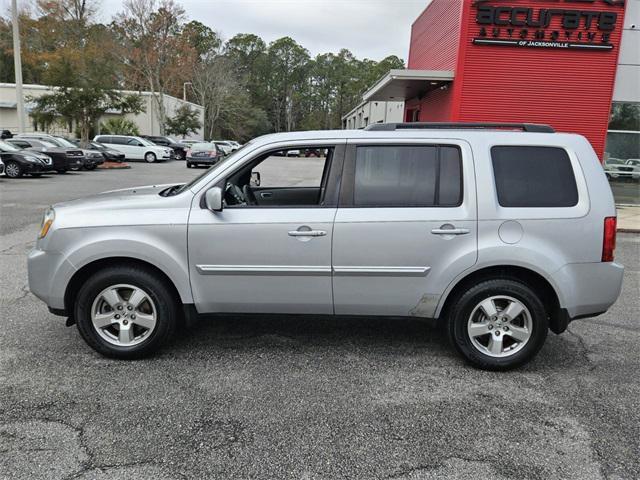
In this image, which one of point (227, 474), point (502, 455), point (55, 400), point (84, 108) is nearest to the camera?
point (227, 474)

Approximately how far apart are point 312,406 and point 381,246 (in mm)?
1206

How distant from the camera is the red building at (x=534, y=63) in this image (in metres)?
12.8

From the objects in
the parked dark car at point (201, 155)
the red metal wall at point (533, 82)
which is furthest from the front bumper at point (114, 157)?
the red metal wall at point (533, 82)

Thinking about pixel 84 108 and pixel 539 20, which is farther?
pixel 84 108

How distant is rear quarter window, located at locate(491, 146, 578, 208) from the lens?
354 cm

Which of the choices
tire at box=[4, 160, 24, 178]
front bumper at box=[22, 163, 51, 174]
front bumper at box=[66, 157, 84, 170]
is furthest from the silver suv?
front bumper at box=[66, 157, 84, 170]

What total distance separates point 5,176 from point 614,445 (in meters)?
20.2

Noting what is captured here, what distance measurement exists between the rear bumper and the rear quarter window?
49 cm

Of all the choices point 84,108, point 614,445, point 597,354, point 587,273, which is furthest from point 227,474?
point 84,108

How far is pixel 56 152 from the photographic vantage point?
773 inches

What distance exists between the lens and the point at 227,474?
2.52 metres

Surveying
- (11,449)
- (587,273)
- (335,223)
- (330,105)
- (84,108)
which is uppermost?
(330,105)

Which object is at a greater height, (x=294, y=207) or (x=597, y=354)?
(x=294, y=207)

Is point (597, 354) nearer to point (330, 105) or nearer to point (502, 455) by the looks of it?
point (502, 455)
